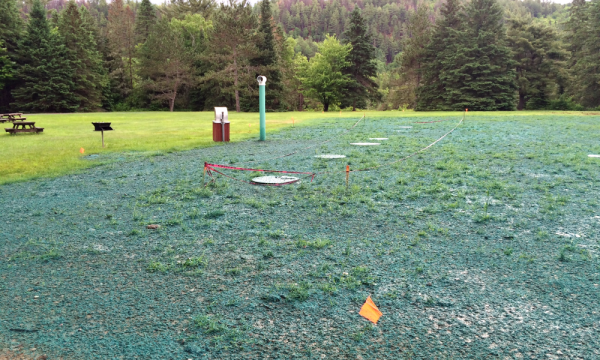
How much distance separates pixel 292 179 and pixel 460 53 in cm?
4137

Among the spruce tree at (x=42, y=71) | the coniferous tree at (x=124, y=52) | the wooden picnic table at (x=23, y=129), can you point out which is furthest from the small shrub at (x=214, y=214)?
the coniferous tree at (x=124, y=52)

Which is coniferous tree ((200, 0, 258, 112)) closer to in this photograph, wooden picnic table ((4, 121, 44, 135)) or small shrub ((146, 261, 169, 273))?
wooden picnic table ((4, 121, 44, 135))

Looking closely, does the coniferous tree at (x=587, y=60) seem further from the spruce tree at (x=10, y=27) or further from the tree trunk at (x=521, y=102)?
the spruce tree at (x=10, y=27)

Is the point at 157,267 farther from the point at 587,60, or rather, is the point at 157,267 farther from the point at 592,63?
the point at 587,60

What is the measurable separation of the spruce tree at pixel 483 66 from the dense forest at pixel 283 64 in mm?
119

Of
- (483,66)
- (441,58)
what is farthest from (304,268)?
(441,58)

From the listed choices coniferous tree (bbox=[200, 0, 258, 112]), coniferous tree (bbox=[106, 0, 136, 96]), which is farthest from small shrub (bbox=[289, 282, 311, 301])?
coniferous tree (bbox=[106, 0, 136, 96])

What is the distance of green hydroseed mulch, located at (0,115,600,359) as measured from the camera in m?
2.87

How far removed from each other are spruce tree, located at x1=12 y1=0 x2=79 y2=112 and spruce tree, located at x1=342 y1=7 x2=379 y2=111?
31.4 metres

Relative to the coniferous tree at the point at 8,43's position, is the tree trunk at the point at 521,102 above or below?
below

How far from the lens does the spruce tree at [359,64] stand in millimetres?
51406

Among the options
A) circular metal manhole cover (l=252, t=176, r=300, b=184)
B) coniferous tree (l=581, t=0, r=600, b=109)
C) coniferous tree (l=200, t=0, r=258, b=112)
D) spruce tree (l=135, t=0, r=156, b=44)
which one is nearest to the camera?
circular metal manhole cover (l=252, t=176, r=300, b=184)

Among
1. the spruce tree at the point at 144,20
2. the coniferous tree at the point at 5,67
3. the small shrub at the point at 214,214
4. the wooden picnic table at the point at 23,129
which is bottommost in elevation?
the small shrub at the point at 214,214

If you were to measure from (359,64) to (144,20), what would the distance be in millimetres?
34622
